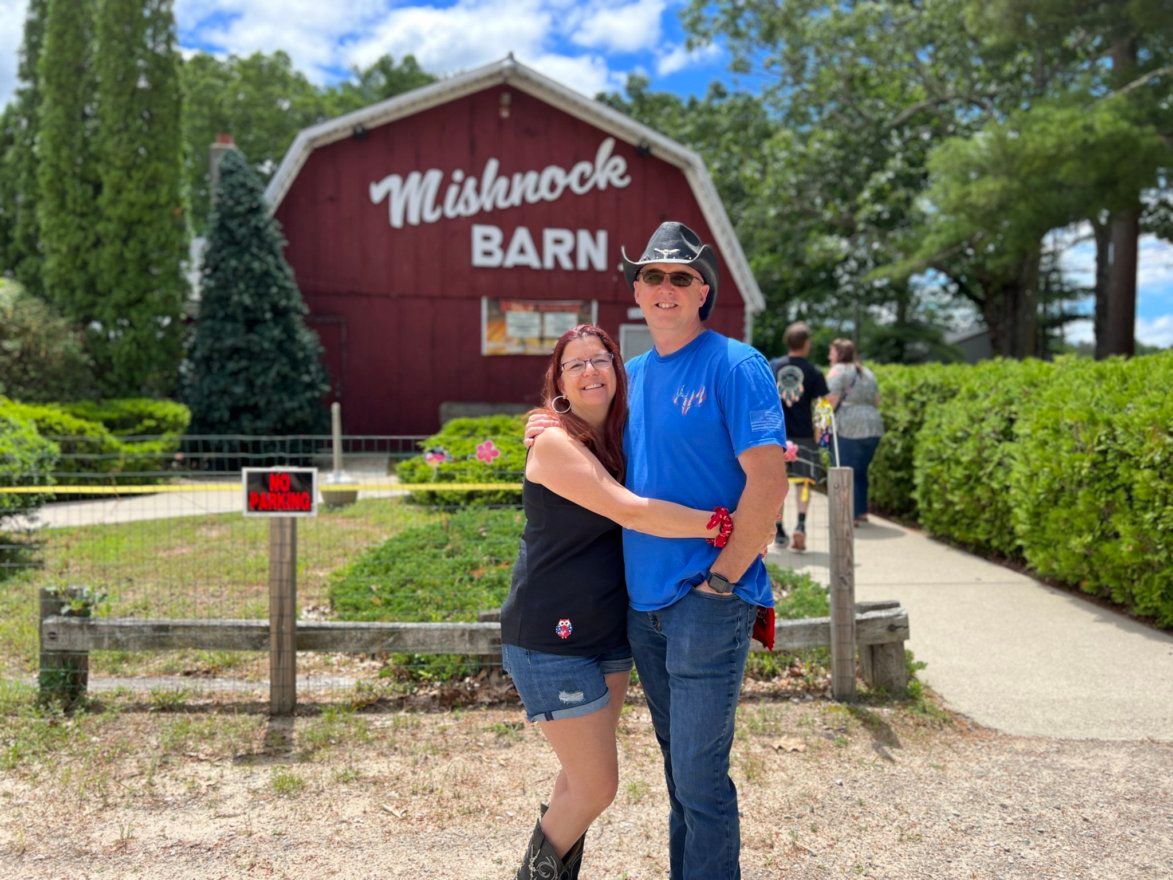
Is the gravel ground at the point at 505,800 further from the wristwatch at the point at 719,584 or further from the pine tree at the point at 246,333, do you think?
the pine tree at the point at 246,333

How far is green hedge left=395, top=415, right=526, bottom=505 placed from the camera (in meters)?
6.65

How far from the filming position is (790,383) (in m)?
7.61

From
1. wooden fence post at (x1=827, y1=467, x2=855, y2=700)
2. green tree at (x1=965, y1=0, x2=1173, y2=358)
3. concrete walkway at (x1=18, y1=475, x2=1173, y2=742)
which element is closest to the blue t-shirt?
wooden fence post at (x1=827, y1=467, x2=855, y2=700)

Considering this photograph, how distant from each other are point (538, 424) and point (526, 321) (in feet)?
50.8

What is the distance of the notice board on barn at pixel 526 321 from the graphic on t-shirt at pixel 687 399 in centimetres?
1527

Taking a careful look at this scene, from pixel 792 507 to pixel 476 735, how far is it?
572cm

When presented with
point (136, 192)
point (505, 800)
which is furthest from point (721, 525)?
point (136, 192)

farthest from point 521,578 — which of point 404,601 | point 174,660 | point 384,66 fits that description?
point 384,66

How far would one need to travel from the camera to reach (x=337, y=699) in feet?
15.5

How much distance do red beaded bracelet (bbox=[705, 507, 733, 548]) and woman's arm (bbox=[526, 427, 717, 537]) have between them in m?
0.01

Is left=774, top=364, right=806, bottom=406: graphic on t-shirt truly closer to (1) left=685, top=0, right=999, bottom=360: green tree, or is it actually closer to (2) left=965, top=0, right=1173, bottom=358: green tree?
(2) left=965, top=0, right=1173, bottom=358: green tree

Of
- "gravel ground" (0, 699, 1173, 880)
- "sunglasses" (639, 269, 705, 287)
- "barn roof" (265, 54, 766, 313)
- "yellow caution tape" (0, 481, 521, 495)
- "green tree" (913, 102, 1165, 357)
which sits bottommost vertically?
"gravel ground" (0, 699, 1173, 880)

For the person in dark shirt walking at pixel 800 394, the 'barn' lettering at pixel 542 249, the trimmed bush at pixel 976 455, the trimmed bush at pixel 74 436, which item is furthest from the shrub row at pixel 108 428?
the trimmed bush at pixel 976 455

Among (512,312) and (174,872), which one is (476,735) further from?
(512,312)
